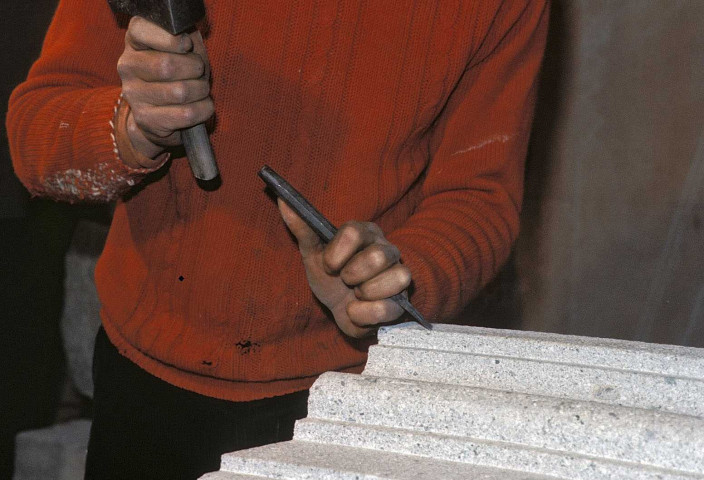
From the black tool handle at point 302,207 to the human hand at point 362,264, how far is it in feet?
0.04

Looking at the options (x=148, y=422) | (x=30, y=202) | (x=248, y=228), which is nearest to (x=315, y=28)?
(x=248, y=228)

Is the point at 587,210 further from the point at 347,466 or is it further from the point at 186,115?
the point at 347,466

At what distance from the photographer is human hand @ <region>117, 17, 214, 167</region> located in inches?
31.7

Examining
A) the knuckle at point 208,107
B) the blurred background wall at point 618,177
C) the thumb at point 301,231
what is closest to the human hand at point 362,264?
the thumb at point 301,231

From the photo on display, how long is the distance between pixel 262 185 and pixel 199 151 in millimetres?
178

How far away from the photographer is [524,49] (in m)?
1.15

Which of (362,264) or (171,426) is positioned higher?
(362,264)

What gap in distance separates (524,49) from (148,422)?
0.72 m

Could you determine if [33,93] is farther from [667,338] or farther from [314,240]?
[667,338]

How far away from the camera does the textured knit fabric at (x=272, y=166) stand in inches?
39.7

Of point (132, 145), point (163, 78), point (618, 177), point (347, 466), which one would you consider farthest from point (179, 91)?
point (618, 177)

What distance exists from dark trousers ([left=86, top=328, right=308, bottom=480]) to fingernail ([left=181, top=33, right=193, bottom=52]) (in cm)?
48

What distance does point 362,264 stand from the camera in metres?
0.88

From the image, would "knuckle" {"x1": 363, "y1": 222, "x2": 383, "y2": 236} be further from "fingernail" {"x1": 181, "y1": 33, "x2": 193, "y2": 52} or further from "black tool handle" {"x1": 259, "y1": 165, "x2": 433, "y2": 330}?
"fingernail" {"x1": 181, "y1": 33, "x2": 193, "y2": 52}
